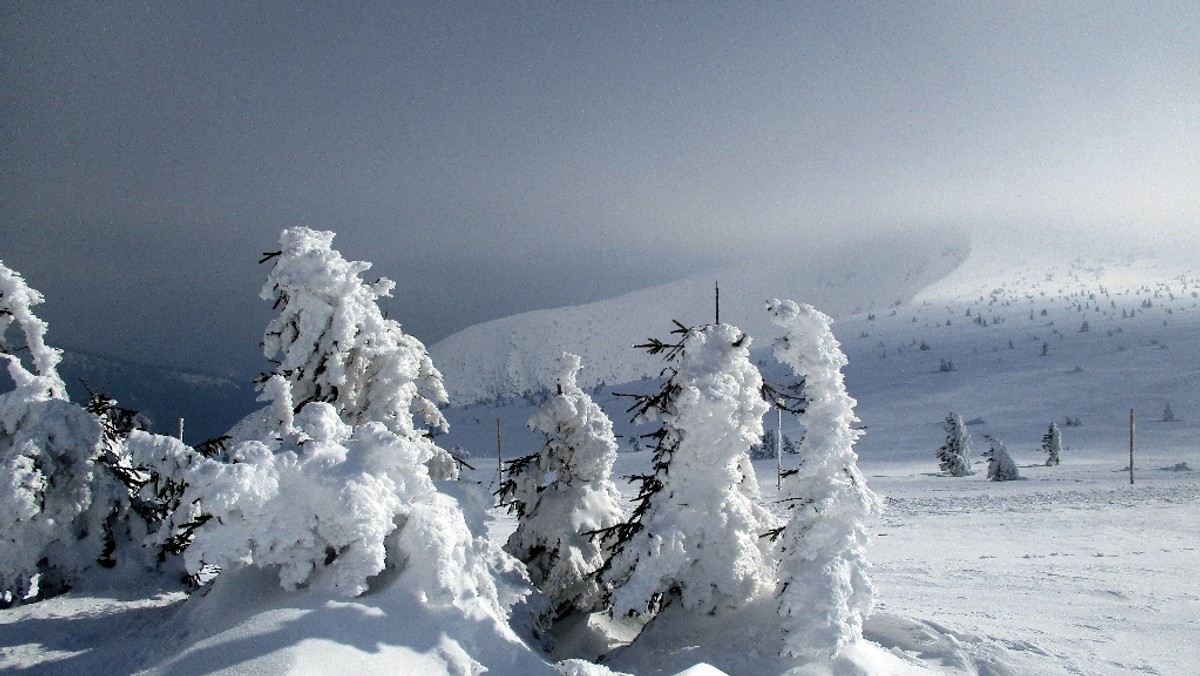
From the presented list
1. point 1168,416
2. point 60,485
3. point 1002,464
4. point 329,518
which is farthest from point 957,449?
point 60,485

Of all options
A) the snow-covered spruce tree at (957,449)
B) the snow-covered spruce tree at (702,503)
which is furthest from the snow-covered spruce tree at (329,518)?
the snow-covered spruce tree at (957,449)

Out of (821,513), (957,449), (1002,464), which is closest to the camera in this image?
(821,513)

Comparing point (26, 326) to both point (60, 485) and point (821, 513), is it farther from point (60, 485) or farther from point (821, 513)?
point (821, 513)

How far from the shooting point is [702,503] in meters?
10.9

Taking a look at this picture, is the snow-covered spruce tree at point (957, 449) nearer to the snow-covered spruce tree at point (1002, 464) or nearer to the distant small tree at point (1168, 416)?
the snow-covered spruce tree at point (1002, 464)

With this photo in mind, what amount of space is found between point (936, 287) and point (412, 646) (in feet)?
522

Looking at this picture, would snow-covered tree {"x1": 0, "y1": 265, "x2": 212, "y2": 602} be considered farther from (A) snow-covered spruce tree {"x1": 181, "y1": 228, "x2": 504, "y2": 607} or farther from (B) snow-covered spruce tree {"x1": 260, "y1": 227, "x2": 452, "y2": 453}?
(B) snow-covered spruce tree {"x1": 260, "y1": 227, "x2": 452, "y2": 453}

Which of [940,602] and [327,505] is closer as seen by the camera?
[327,505]

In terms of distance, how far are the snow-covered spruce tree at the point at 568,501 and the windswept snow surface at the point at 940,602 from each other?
43.4 inches

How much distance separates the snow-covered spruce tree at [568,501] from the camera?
13594 mm

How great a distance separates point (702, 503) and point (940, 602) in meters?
8.72

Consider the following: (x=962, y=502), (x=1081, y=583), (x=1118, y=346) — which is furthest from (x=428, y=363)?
(x=1118, y=346)

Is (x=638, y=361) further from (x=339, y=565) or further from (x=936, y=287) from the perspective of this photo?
(x=339, y=565)

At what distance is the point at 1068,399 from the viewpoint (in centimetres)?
6562
